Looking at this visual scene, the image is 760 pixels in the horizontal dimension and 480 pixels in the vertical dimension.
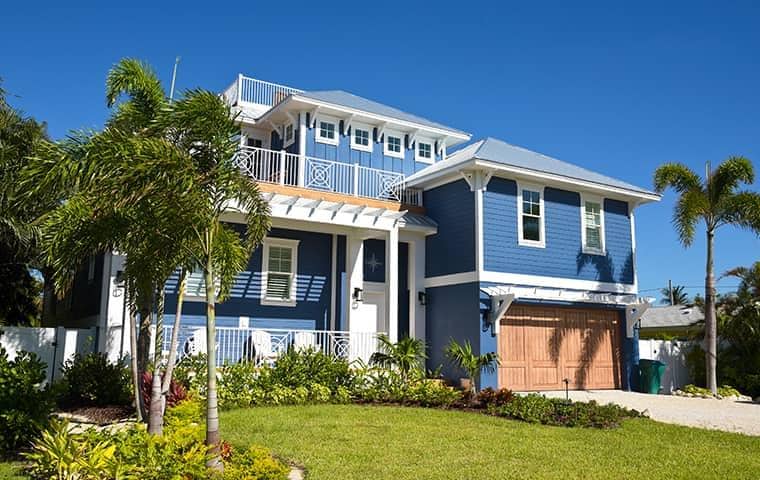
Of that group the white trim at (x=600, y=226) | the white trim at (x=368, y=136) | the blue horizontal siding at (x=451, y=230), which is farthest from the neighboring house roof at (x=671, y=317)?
the white trim at (x=368, y=136)

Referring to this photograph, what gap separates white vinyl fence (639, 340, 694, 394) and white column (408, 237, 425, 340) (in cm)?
697

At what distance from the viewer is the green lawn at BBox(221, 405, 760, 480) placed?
7.29 metres

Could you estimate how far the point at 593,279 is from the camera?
724 inches

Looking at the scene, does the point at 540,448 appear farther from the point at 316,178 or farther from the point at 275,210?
the point at 316,178

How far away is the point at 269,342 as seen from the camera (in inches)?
595

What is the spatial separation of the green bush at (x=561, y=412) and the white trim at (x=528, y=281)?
4.22m

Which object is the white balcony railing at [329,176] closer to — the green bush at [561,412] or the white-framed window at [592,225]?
the white-framed window at [592,225]

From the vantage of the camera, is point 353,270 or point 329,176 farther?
point 329,176

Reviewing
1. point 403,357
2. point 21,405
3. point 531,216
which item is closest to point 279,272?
point 403,357

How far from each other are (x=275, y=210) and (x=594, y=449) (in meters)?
9.23

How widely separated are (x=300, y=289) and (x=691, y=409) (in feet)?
31.5

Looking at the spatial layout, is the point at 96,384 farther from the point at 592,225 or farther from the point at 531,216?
the point at 592,225

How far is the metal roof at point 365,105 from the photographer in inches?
797

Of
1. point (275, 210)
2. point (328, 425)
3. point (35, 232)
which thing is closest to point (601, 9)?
point (275, 210)
